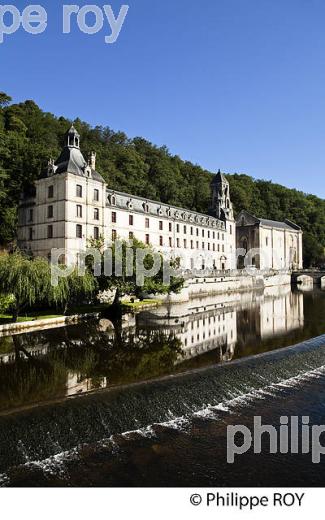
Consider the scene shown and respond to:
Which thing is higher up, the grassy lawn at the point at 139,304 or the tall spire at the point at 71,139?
the tall spire at the point at 71,139

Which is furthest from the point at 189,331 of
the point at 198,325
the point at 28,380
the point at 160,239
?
the point at 160,239

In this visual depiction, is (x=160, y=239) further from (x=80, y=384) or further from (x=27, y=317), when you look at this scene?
(x=80, y=384)

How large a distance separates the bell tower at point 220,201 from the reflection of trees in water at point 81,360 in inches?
2075

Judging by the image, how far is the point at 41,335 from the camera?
22.9 metres

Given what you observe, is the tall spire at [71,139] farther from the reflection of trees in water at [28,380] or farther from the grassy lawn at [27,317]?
the reflection of trees in water at [28,380]

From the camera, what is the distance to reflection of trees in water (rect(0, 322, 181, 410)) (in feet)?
46.8

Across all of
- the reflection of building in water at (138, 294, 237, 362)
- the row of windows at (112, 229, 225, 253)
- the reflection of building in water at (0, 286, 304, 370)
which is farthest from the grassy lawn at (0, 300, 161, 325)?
the row of windows at (112, 229, 225, 253)

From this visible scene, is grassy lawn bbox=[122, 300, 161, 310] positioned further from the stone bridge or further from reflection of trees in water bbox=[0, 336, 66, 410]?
the stone bridge

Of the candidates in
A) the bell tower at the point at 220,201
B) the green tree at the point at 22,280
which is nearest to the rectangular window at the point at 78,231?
the green tree at the point at 22,280

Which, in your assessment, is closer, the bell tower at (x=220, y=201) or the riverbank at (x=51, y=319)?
the riverbank at (x=51, y=319)

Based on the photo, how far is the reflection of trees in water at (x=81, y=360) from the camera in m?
14.3

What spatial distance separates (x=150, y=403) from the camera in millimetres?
12820

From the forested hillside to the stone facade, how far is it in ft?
37.6

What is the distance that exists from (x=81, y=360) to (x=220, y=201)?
60.7m
